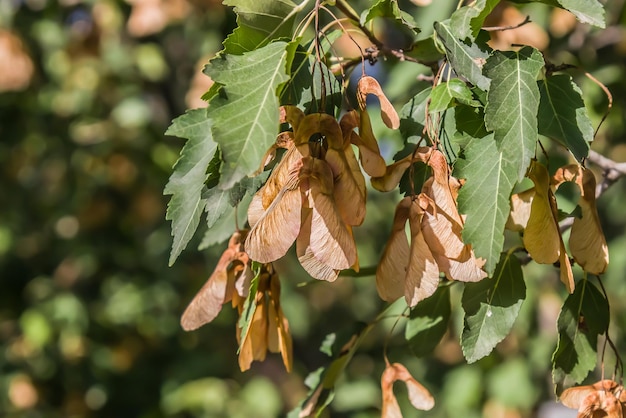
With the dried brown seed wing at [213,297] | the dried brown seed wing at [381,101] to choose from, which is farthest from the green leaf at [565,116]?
the dried brown seed wing at [213,297]

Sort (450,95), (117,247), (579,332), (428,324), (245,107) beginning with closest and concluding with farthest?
(245,107), (450,95), (579,332), (428,324), (117,247)

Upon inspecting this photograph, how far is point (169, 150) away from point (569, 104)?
8.39 ft

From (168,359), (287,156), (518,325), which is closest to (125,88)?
(168,359)

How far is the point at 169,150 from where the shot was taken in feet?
10.8

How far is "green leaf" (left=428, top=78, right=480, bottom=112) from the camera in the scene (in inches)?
34.1

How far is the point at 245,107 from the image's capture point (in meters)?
0.77

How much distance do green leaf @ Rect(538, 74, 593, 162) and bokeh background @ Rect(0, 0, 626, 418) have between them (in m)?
2.04

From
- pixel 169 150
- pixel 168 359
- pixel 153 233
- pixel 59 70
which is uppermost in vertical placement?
pixel 59 70

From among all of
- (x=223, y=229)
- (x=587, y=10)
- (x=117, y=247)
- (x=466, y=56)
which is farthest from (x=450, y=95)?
(x=117, y=247)

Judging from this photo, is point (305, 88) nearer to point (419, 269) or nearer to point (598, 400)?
point (419, 269)

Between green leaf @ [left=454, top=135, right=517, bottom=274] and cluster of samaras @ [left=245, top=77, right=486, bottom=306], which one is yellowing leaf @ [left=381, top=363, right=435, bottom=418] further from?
green leaf @ [left=454, top=135, right=517, bottom=274]

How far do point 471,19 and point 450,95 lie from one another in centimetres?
8

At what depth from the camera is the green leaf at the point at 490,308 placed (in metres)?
0.93

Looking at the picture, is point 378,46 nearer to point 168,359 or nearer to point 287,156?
point 287,156
